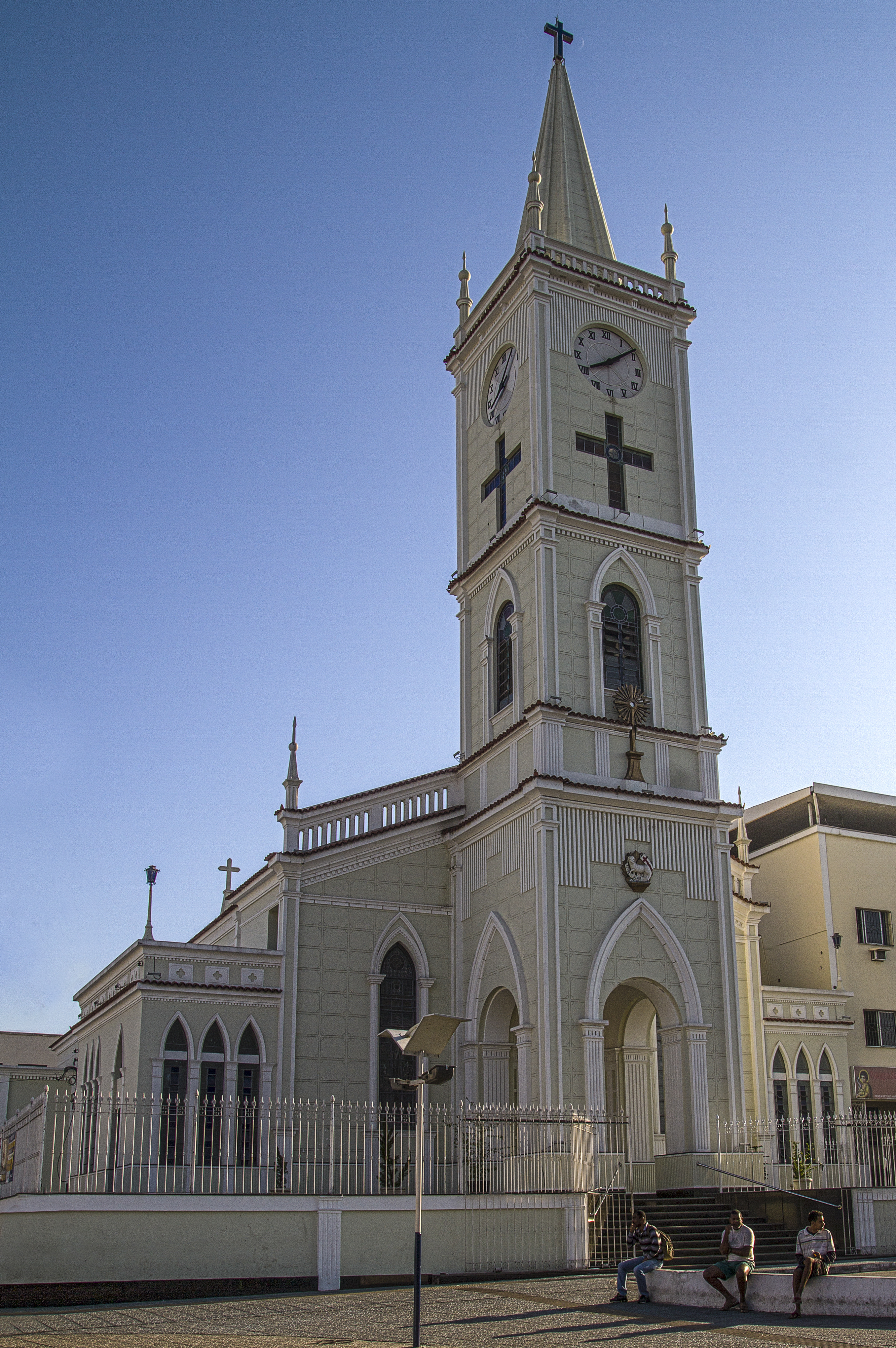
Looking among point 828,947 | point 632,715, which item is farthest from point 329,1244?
point 828,947

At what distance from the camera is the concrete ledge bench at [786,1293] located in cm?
1539

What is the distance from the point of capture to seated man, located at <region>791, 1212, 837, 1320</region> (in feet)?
52.1

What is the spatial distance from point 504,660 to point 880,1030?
15429mm

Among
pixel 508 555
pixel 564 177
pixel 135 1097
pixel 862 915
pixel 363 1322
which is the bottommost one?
pixel 363 1322

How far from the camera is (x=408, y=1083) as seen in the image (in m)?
15.4

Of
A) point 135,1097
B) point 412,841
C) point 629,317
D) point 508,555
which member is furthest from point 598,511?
point 135,1097

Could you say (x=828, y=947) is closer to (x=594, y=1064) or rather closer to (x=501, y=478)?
(x=594, y=1064)

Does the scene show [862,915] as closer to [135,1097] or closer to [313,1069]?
[313,1069]

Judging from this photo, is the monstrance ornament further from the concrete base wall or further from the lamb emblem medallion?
the concrete base wall

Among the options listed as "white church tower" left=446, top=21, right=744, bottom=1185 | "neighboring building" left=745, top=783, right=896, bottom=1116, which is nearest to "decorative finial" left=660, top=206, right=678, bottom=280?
"white church tower" left=446, top=21, right=744, bottom=1185

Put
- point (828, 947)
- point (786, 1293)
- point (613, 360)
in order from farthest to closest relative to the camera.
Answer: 1. point (828, 947)
2. point (613, 360)
3. point (786, 1293)

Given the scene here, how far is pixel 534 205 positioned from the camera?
3444cm

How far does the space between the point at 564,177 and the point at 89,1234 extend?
29785mm

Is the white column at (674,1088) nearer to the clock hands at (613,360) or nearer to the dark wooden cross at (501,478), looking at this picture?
the dark wooden cross at (501,478)
